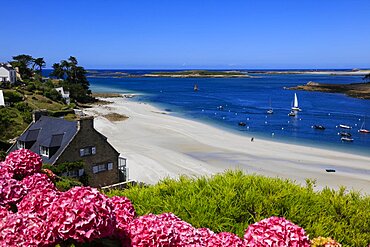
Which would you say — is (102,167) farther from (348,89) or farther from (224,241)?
(348,89)

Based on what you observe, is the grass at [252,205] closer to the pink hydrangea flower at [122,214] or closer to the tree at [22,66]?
the pink hydrangea flower at [122,214]

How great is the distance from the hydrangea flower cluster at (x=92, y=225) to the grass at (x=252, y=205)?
339 centimetres

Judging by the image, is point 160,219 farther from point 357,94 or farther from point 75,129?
point 357,94

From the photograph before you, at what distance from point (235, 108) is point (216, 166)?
52682 mm

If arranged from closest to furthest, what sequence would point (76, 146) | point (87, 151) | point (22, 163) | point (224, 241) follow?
point (224, 241) → point (22, 163) → point (76, 146) → point (87, 151)

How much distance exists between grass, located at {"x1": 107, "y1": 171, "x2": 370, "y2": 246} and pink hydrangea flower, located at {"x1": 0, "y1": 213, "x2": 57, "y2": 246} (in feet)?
13.9

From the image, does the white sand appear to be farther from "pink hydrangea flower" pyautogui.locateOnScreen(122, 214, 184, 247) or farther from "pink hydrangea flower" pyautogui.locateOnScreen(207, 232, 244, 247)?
"pink hydrangea flower" pyautogui.locateOnScreen(122, 214, 184, 247)

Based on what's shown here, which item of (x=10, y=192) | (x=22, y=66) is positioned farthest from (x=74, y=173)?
(x=22, y=66)

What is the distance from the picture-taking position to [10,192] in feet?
13.3

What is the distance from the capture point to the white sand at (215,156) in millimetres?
33363

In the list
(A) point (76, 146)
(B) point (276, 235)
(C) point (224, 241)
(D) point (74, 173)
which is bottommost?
(D) point (74, 173)

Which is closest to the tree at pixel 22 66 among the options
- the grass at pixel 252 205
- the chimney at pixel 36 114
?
the chimney at pixel 36 114

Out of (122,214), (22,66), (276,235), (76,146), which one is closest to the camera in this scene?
(276,235)

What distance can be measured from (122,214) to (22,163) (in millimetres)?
2317
